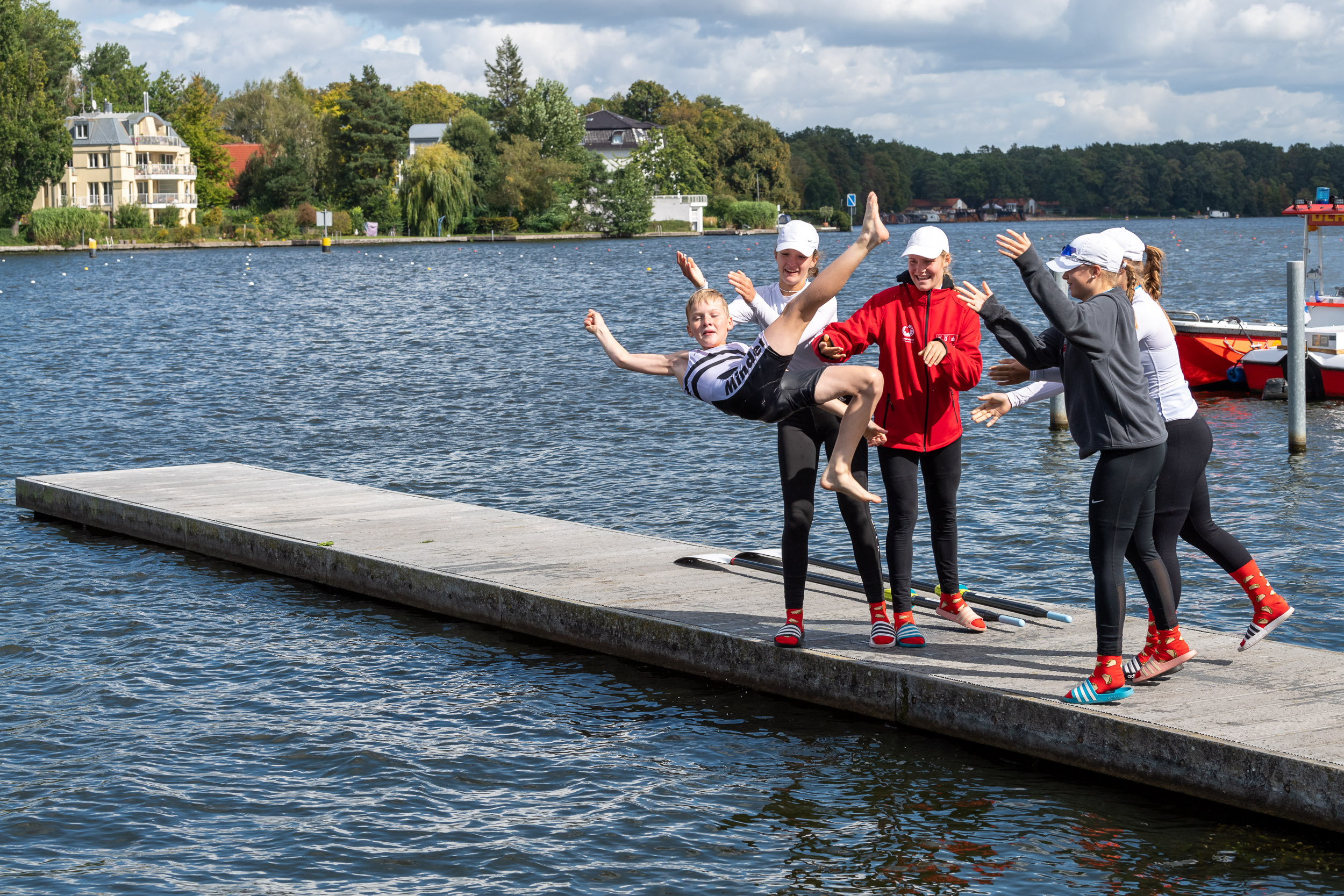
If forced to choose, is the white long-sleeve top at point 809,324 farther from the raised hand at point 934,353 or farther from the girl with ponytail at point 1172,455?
the girl with ponytail at point 1172,455

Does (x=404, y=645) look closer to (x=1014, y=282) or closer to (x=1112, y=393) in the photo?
(x=1112, y=393)

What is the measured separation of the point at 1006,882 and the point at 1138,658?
1568 mm

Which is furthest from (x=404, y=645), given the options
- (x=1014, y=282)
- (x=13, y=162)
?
(x=13, y=162)

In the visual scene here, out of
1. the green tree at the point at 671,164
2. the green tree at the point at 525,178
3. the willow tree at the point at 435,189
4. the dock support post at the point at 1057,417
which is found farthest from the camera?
the green tree at the point at 671,164

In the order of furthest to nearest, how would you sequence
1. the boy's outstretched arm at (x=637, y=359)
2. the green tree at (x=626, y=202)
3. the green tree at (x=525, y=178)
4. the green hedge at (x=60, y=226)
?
the green tree at (x=626, y=202) < the green tree at (x=525, y=178) < the green hedge at (x=60, y=226) < the boy's outstretched arm at (x=637, y=359)

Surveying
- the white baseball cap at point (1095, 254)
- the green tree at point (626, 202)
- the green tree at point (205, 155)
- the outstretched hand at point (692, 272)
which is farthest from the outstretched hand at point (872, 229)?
the green tree at point (626, 202)

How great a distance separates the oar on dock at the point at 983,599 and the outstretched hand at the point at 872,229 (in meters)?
2.44

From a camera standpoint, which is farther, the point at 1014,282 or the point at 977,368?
the point at 1014,282

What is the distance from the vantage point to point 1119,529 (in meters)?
6.65

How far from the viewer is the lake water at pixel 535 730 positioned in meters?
6.74

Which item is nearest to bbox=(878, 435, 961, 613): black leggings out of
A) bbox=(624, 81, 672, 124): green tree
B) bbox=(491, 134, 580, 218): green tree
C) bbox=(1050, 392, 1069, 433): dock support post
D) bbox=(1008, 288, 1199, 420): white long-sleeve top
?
bbox=(1008, 288, 1199, 420): white long-sleeve top

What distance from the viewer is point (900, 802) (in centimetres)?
733

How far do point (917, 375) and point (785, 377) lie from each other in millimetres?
767

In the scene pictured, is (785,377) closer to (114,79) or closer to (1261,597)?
(1261,597)
